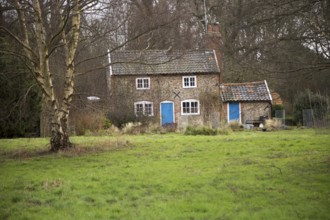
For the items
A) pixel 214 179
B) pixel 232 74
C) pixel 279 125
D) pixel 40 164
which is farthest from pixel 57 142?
pixel 232 74

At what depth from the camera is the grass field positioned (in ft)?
23.0

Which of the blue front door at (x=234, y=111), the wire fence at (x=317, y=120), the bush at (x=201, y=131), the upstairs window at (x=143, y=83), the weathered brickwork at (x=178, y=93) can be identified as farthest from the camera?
the blue front door at (x=234, y=111)

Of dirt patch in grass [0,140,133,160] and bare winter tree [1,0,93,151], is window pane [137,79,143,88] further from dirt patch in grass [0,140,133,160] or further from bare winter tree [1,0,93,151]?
bare winter tree [1,0,93,151]

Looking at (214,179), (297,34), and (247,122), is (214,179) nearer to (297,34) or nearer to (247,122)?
(297,34)

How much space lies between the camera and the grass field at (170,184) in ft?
23.0

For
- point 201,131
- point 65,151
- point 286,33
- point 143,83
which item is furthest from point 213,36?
point 286,33

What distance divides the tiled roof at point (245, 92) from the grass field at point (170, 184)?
20063 mm

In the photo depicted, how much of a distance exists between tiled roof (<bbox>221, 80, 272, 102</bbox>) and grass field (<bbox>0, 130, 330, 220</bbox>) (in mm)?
20063

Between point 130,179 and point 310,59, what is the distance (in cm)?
484

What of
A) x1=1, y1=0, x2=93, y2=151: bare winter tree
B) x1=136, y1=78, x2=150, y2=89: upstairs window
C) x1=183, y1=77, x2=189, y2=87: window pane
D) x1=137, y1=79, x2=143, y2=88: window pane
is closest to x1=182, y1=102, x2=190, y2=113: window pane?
→ x1=183, y1=77, x2=189, y2=87: window pane

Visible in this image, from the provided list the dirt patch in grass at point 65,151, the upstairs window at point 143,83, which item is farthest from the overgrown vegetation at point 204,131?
the upstairs window at point 143,83

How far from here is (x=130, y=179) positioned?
384 inches

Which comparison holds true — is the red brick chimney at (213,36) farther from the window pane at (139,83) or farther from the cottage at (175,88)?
the window pane at (139,83)

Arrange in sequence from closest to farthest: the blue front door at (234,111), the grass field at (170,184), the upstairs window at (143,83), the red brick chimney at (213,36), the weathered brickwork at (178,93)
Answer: the grass field at (170,184), the weathered brickwork at (178,93), the upstairs window at (143,83), the blue front door at (234,111), the red brick chimney at (213,36)
